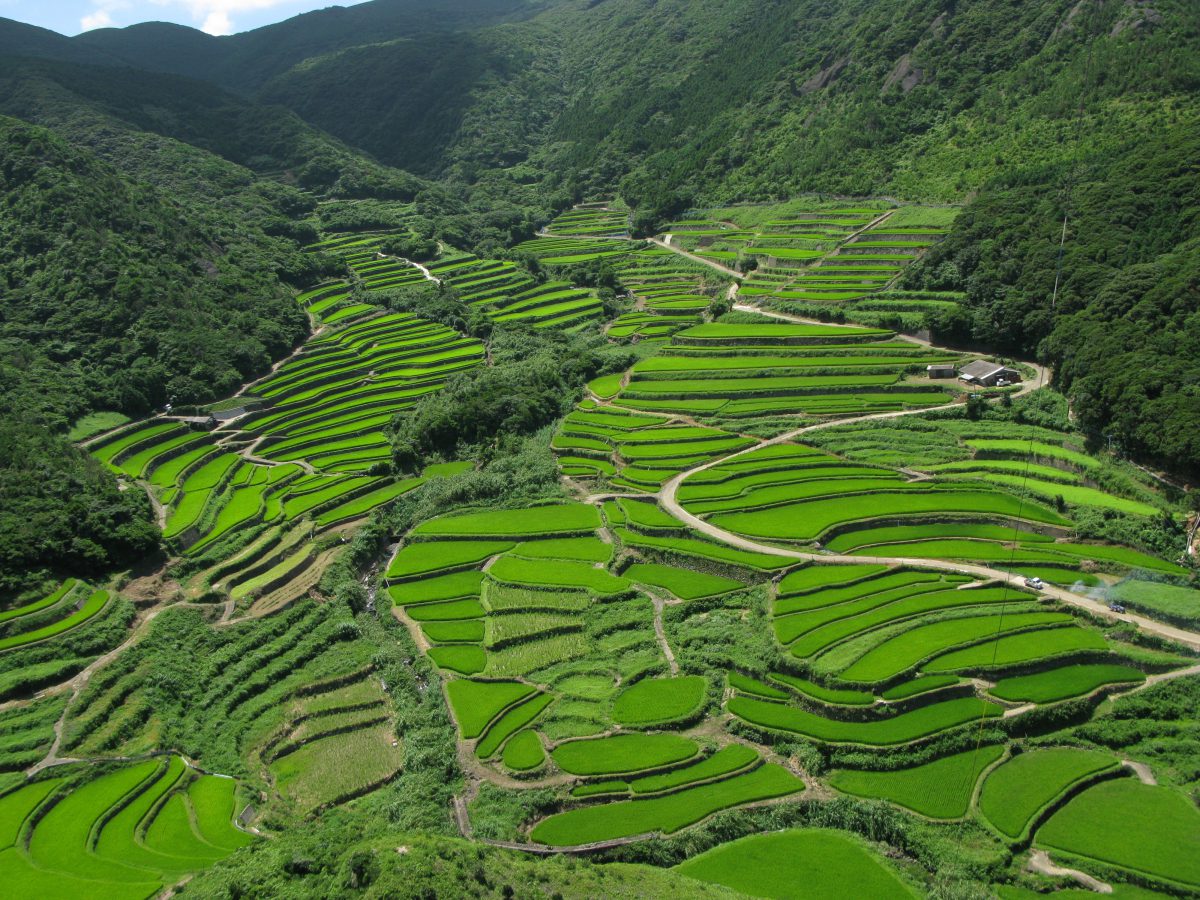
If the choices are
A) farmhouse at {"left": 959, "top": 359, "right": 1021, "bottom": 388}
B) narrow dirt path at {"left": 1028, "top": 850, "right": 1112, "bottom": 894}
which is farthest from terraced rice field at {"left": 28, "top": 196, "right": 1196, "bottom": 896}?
farmhouse at {"left": 959, "top": 359, "right": 1021, "bottom": 388}

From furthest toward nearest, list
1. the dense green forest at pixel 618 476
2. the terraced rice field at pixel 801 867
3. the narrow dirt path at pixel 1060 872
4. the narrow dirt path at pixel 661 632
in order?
the narrow dirt path at pixel 661 632 < the dense green forest at pixel 618 476 < the terraced rice field at pixel 801 867 < the narrow dirt path at pixel 1060 872

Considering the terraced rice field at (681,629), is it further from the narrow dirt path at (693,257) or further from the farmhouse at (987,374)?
the narrow dirt path at (693,257)

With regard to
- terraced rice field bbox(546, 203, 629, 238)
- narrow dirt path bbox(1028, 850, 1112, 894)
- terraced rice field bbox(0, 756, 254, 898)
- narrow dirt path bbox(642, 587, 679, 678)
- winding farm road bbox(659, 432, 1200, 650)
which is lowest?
narrow dirt path bbox(1028, 850, 1112, 894)

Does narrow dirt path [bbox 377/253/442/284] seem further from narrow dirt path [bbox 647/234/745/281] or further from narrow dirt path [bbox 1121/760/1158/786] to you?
narrow dirt path [bbox 1121/760/1158/786]

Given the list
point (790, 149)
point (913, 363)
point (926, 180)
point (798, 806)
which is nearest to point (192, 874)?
point (798, 806)

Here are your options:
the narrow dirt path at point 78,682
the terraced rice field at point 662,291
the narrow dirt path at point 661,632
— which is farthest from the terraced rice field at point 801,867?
the terraced rice field at point 662,291

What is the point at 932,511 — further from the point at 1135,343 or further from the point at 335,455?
the point at 335,455

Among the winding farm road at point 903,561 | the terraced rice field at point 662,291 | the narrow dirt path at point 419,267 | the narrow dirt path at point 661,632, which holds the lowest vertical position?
the narrow dirt path at point 661,632
